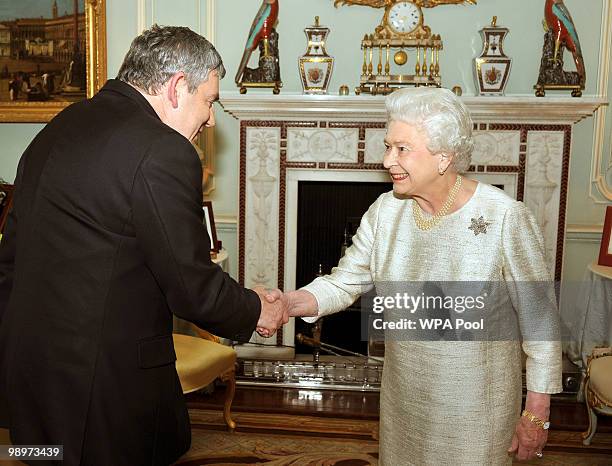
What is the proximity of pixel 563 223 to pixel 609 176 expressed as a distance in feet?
2.21

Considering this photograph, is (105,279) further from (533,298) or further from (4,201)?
(4,201)

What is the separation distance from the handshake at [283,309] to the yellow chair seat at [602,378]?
1988 millimetres

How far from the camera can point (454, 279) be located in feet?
6.39

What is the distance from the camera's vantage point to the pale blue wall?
4934 millimetres

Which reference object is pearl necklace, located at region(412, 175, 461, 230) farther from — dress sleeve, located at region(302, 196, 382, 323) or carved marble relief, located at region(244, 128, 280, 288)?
carved marble relief, located at region(244, 128, 280, 288)

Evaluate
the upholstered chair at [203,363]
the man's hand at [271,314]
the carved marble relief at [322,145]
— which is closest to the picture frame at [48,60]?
the carved marble relief at [322,145]

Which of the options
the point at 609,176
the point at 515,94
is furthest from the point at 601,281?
the point at 515,94

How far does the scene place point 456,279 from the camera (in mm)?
1942

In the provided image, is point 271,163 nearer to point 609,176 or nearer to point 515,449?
point 609,176

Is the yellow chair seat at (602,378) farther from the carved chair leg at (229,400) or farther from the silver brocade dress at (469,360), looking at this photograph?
the carved chair leg at (229,400)

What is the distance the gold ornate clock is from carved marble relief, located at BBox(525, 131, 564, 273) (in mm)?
902

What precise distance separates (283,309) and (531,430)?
2.98 feet

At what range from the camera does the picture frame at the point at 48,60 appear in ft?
17.4

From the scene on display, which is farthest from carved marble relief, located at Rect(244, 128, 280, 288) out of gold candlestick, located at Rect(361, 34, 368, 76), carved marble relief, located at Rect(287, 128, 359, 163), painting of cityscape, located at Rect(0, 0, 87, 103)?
painting of cityscape, located at Rect(0, 0, 87, 103)
